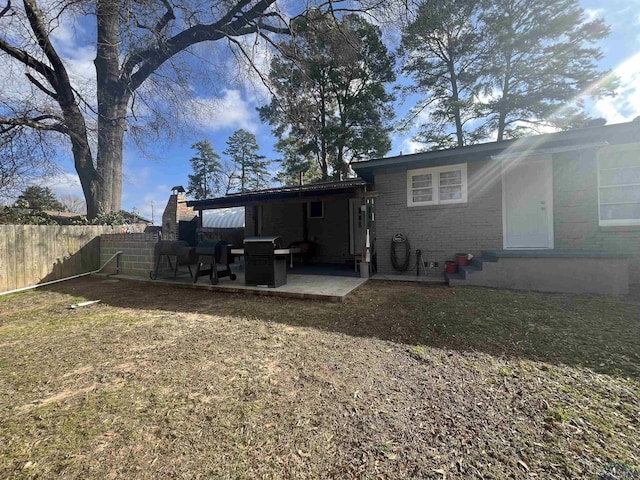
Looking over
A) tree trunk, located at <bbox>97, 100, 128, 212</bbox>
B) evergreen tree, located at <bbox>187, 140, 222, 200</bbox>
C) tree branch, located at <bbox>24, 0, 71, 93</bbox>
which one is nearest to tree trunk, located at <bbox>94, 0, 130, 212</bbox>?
tree trunk, located at <bbox>97, 100, 128, 212</bbox>

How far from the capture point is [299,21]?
9430mm

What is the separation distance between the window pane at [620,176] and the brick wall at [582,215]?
228 mm

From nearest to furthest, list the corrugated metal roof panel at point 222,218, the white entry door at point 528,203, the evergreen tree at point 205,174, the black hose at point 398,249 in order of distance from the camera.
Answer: the white entry door at point 528,203 → the black hose at point 398,249 → the corrugated metal roof panel at point 222,218 → the evergreen tree at point 205,174

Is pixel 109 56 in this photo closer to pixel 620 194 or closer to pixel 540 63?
pixel 620 194

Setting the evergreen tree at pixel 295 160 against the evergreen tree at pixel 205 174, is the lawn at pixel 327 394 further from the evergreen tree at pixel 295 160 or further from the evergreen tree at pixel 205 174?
the evergreen tree at pixel 205 174

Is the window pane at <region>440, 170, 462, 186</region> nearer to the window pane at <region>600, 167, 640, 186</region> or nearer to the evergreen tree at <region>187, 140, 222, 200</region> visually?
the window pane at <region>600, 167, 640, 186</region>

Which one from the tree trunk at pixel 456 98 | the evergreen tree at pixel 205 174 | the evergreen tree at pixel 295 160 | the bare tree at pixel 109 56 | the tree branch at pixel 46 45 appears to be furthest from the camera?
the evergreen tree at pixel 205 174

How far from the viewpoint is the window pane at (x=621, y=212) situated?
541cm

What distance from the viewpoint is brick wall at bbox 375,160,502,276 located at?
6215 mm

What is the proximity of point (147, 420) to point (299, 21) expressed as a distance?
1169 centimetres

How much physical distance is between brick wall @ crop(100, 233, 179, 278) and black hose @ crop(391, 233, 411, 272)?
6287 mm

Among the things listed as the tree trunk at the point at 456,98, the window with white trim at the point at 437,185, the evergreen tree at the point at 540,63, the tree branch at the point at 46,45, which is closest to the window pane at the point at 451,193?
the window with white trim at the point at 437,185

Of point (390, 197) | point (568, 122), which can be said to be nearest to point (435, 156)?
point (390, 197)

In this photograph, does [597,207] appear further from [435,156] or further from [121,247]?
[121,247]
